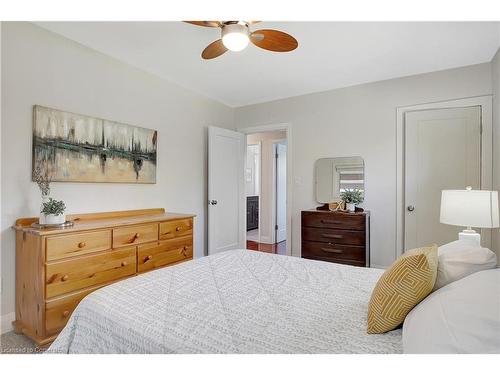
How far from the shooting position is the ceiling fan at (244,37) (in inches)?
72.0

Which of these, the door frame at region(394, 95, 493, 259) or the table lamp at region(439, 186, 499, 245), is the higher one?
the door frame at region(394, 95, 493, 259)

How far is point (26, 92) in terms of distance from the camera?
2.27m

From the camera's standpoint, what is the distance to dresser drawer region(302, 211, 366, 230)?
3283 mm

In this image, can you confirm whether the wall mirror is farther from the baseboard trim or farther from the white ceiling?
the baseboard trim

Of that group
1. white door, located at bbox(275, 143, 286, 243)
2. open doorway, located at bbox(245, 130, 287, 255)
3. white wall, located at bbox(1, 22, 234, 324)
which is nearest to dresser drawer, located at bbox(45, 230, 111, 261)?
white wall, located at bbox(1, 22, 234, 324)

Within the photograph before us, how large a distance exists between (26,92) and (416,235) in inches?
161

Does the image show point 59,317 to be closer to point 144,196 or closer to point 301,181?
point 144,196

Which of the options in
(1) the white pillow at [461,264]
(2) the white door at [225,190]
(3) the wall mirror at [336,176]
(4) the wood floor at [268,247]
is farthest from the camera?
(4) the wood floor at [268,247]

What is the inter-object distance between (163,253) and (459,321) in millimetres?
2447

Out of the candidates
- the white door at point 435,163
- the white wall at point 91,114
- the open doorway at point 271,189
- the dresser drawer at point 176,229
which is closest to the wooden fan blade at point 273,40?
the white wall at point 91,114

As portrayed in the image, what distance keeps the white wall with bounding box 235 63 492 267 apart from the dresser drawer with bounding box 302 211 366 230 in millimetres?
408

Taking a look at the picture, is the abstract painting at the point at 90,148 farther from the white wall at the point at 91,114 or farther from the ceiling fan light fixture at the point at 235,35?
the ceiling fan light fixture at the point at 235,35

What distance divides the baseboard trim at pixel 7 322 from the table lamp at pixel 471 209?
11.1 ft

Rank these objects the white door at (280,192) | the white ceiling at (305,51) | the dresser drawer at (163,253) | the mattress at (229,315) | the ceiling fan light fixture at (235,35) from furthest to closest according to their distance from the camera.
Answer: the white door at (280,192), the dresser drawer at (163,253), the white ceiling at (305,51), the ceiling fan light fixture at (235,35), the mattress at (229,315)
